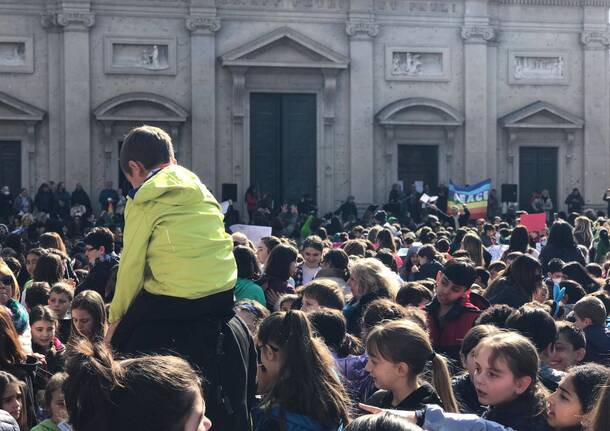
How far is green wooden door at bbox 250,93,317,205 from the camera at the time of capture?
3284cm

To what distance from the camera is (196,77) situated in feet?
104

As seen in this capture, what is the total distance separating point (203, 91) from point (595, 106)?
12476 mm

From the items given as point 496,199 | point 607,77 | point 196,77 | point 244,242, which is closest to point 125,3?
point 196,77

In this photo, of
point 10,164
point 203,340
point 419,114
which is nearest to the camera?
point 203,340

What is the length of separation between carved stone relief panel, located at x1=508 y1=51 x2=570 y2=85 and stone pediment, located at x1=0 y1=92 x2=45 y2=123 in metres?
14.5

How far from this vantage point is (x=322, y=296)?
25.7ft

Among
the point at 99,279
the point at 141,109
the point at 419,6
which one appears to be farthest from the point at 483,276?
the point at 419,6

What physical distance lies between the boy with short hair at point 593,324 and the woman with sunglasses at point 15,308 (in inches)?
154

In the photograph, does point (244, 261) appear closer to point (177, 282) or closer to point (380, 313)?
point (380, 313)

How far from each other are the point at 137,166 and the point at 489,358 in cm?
196

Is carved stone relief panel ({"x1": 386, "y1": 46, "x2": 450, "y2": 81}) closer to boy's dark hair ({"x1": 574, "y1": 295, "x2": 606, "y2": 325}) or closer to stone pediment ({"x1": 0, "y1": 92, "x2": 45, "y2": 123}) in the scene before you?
stone pediment ({"x1": 0, "y1": 92, "x2": 45, "y2": 123})

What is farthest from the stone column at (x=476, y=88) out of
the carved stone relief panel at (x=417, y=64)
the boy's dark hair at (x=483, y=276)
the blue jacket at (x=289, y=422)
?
the blue jacket at (x=289, y=422)

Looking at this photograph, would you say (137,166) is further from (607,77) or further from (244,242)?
(607,77)

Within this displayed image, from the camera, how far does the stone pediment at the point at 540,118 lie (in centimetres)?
3406
